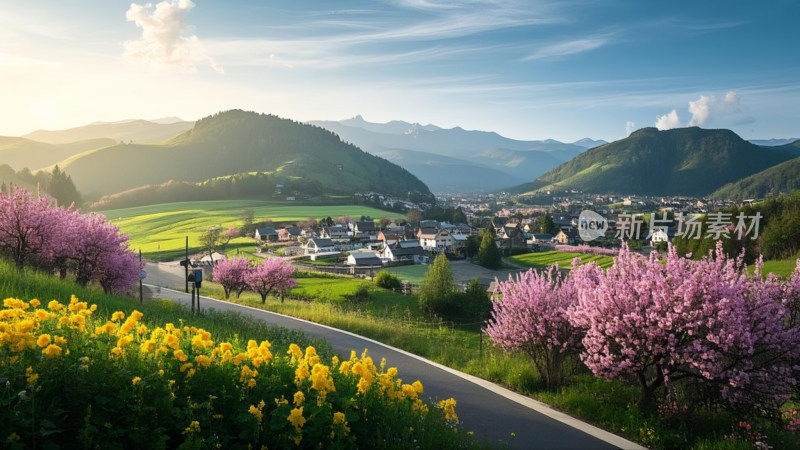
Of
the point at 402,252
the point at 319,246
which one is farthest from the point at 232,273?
the point at 319,246

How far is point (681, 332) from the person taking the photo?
8.53 metres

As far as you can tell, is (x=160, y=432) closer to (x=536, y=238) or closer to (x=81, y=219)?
(x=81, y=219)

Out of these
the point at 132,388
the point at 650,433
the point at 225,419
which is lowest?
the point at 650,433

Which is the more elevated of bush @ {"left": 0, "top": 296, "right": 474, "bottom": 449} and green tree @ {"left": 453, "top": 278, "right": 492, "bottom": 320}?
bush @ {"left": 0, "top": 296, "right": 474, "bottom": 449}

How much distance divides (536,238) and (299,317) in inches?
4451

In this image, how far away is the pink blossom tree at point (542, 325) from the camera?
35.8 feet

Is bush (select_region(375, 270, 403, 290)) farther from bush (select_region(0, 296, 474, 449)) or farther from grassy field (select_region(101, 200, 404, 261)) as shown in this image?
bush (select_region(0, 296, 474, 449))

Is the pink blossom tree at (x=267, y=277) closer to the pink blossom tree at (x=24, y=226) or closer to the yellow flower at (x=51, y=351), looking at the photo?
the pink blossom tree at (x=24, y=226)

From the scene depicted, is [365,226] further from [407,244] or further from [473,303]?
[473,303]

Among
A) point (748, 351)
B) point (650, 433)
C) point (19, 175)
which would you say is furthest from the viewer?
point (19, 175)

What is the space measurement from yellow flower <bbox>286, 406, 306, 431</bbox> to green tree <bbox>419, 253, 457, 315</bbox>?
135 feet

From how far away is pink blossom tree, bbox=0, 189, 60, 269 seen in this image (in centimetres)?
1820

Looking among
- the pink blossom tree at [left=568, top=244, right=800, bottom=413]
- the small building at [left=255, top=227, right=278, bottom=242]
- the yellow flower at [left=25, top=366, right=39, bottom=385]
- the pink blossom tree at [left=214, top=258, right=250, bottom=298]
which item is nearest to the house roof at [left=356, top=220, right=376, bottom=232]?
the small building at [left=255, top=227, right=278, bottom=242]

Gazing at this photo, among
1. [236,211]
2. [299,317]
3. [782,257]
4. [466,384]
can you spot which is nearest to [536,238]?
[782,257]
